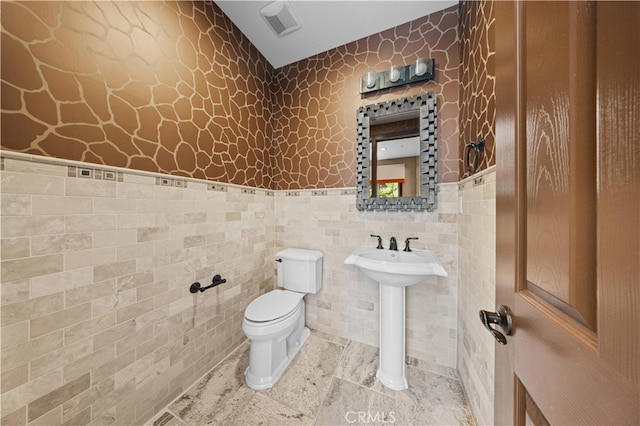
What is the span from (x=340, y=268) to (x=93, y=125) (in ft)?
5.78

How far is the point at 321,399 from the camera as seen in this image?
1.25 m

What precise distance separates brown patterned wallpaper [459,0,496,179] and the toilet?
54.5 inches

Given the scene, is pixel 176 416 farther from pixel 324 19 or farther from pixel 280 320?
pixel 324 19

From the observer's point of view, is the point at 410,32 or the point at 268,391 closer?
the point at 268,391

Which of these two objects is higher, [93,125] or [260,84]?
[260,84]

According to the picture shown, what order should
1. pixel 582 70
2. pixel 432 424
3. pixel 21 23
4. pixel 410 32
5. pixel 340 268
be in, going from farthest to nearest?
pixel 340 268
pixel 410 32
pixel 432 424
pixel 21 23
pixel 582 70

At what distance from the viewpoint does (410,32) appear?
62.6 inches

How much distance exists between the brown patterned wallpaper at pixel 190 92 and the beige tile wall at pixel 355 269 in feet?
0.78

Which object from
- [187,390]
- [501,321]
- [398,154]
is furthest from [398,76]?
[187,390]

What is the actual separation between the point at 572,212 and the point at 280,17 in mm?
2061

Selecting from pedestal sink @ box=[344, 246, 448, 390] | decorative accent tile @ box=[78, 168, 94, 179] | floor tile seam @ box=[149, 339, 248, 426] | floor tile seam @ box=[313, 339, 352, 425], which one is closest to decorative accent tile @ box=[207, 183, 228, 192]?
decorative accent tile @ box=[78, 168, 94, 179]

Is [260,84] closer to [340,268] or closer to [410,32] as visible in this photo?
[410,32]

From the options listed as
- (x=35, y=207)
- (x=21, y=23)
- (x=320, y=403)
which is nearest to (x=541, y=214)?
(x=320, y=403)

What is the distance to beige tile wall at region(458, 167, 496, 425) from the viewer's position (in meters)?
0.93
